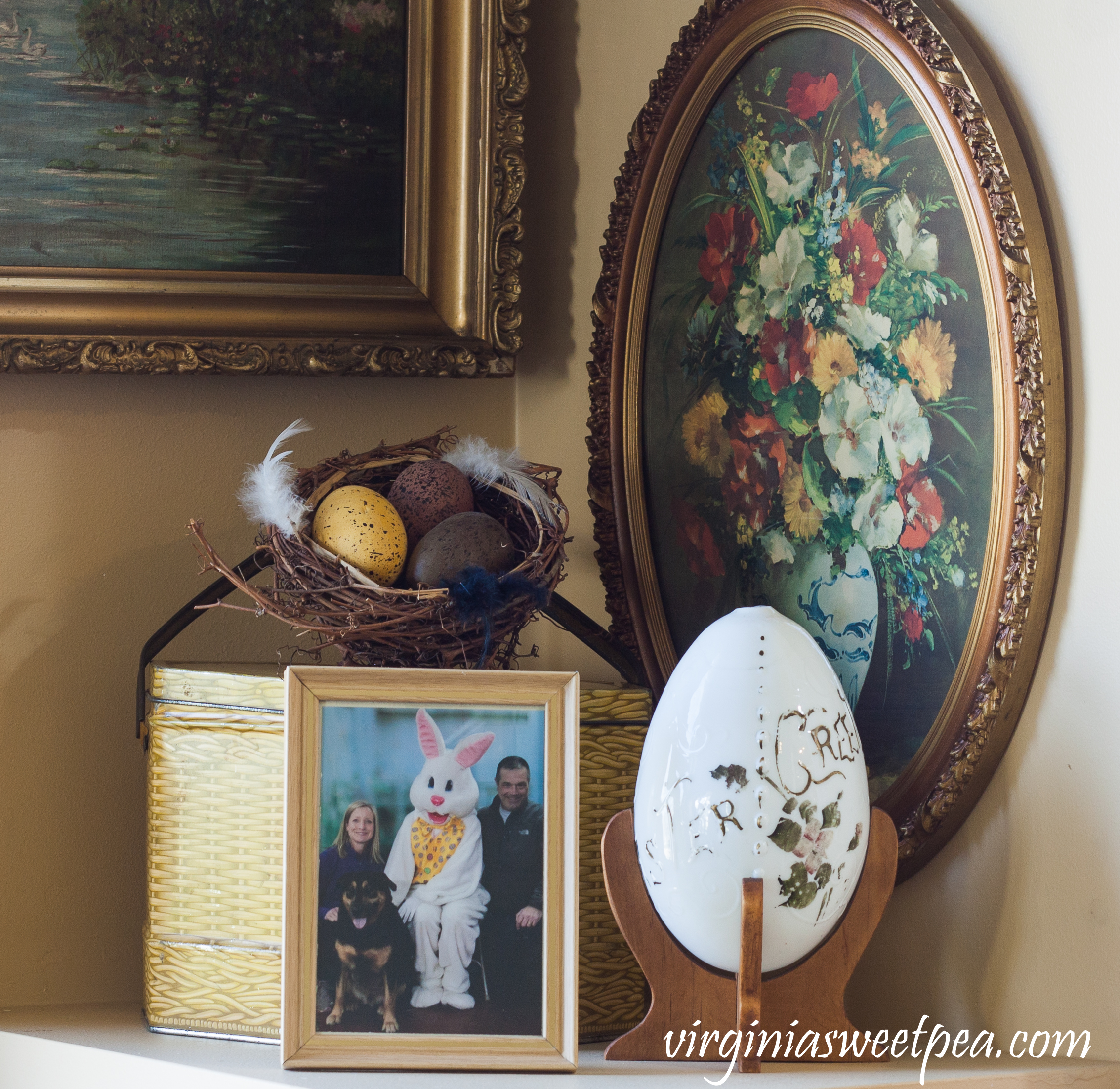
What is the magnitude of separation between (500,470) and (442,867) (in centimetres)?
30

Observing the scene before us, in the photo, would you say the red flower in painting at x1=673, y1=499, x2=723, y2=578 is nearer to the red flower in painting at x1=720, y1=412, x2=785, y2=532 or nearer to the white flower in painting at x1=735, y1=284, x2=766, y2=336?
the red flower in painting at x1=720, y1=412, x2=785, y2=532

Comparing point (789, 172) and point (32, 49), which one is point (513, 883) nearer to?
point (789, 172)

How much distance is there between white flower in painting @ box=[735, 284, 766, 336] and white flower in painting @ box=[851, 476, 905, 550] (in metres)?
0.18

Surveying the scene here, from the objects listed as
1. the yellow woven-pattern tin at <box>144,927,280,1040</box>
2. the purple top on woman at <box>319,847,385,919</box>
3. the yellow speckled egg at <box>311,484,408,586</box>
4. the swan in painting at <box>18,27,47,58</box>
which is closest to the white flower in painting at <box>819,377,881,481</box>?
the yellow speckled egg at <box>311,484,408,586</box>

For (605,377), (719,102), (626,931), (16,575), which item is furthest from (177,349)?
(626,931)

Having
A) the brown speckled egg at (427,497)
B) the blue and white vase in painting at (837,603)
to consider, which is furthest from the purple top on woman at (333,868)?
the blue and white vase in painting at (837,603)

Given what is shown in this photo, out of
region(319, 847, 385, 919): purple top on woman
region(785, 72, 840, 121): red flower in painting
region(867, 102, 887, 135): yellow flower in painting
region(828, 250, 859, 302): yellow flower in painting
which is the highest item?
region(785, 72, 840, 121): red flower in painting

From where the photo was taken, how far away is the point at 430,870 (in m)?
0.73

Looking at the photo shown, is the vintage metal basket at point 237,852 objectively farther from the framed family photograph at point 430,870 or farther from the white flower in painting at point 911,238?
the white flower in painting at point 911,238

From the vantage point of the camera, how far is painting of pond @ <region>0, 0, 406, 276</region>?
1.01 m

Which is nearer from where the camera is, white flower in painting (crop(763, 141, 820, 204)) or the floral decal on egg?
the floral decal on egg

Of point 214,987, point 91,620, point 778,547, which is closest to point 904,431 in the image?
point 778,547

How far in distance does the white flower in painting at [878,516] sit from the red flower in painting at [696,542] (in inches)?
6.2

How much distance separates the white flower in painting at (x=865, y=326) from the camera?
30.8 inches
